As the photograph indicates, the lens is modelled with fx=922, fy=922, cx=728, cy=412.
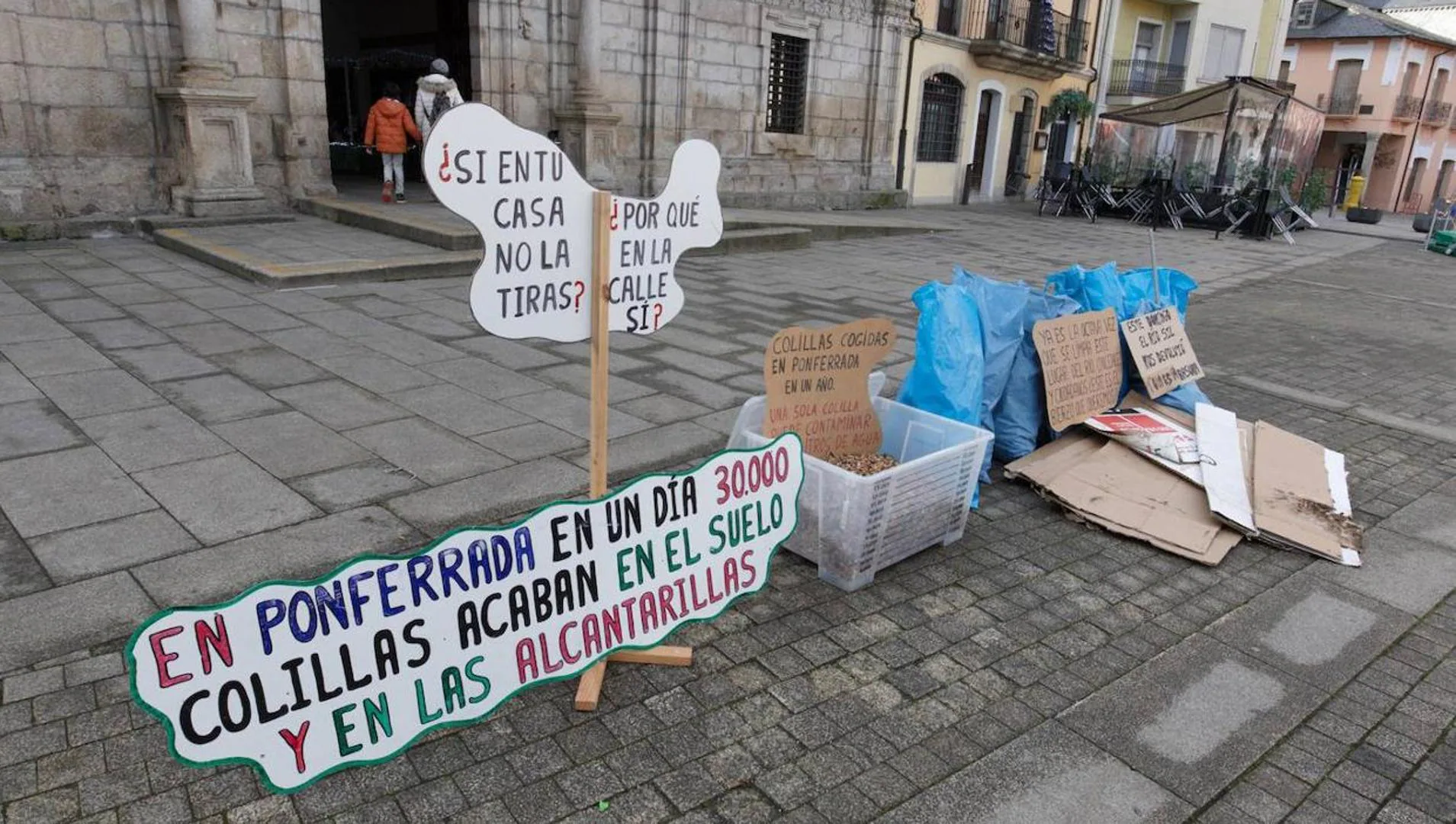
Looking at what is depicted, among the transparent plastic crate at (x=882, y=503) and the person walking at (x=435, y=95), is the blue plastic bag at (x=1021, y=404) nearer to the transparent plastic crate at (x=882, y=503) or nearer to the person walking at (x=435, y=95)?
the transparent plastic crate at (x=882, y=503)

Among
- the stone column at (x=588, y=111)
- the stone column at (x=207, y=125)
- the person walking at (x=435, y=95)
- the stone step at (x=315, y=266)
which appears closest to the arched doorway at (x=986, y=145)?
the stone column at (x=588, y=111)

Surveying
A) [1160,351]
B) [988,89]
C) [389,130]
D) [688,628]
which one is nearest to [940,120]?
[988,89]

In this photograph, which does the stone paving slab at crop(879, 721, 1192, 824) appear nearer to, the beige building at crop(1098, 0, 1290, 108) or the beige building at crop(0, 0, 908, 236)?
the beige building at crop(0, 0, 908, 236)

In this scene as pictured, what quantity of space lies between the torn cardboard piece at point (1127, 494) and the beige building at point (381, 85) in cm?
873

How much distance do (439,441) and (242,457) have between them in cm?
83

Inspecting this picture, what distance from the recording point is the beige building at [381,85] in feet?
28.7

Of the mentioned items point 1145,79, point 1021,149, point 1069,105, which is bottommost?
point 1021,149

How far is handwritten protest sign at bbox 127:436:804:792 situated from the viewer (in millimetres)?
1729

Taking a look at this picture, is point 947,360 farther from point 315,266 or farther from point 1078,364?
point 315,266

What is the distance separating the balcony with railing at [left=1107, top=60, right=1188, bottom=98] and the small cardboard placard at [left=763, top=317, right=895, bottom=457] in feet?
83.0

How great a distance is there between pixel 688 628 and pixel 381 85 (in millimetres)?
16080

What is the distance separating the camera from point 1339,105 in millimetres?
35594

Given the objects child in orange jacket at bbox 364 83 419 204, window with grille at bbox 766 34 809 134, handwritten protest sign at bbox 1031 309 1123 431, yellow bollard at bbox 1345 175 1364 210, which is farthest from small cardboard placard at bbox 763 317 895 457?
yellow bollard at bbox 1345 175 1364 210

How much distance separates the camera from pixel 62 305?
638 centimetres
